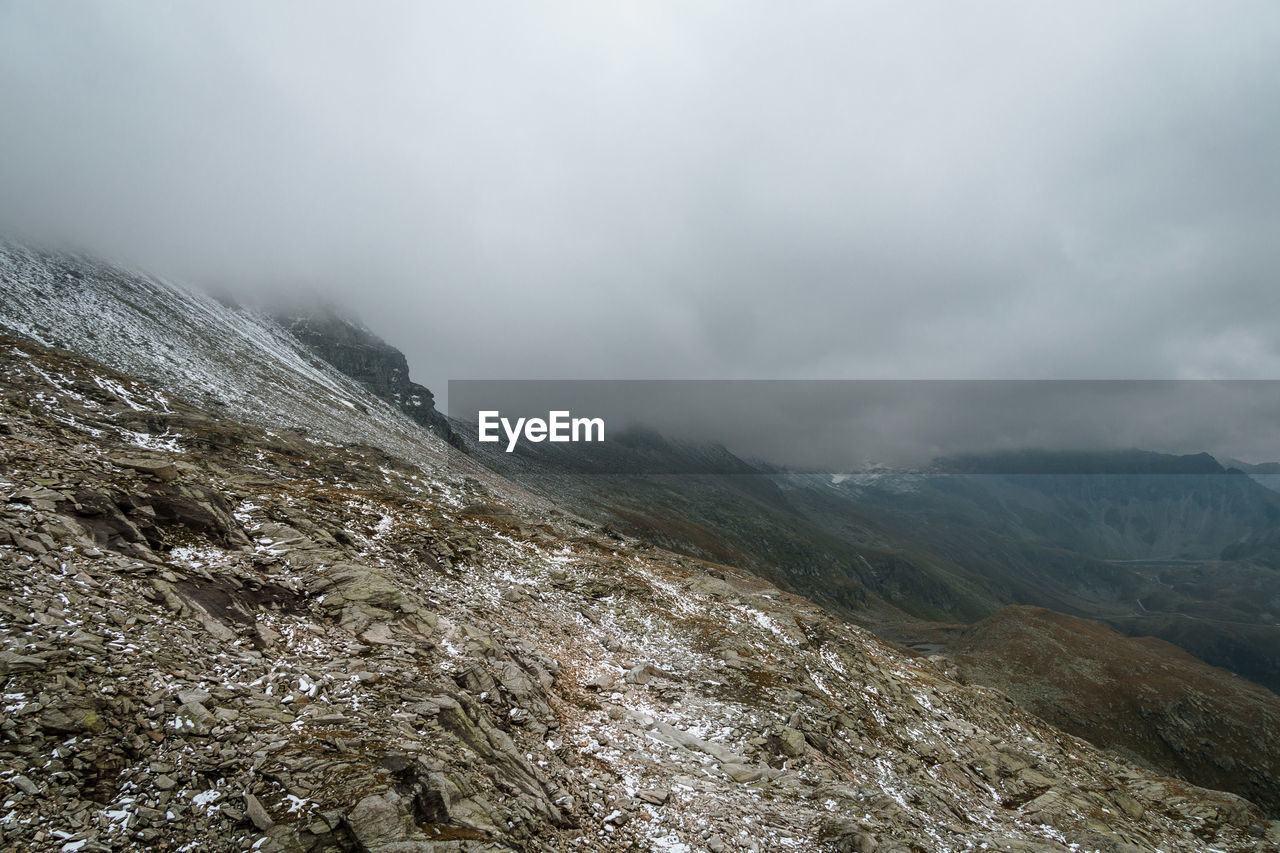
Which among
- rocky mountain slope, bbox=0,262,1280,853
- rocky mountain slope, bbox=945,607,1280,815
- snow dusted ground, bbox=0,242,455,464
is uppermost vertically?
snow dusted ground, bbox=0,242,455,464

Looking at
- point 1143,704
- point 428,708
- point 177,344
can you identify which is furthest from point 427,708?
point 1143,704

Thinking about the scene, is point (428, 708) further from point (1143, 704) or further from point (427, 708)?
point (1143, 704)

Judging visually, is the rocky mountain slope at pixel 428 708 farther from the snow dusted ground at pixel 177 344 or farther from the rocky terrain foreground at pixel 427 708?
the snow dusted ground at pixel 177 344

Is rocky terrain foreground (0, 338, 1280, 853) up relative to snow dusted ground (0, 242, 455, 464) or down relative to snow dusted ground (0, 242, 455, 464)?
down

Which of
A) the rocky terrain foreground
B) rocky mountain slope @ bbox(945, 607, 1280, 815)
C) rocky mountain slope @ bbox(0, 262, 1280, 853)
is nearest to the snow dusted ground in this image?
rocky mountain slope @ bbox(0, 262, 1280, 853)

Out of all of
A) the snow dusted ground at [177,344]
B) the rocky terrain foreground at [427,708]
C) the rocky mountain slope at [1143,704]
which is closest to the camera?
the rocky terrain foreground at [427,708]

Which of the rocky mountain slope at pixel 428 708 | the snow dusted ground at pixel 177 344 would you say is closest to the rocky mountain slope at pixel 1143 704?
the rocky mountain slope at pixel 428 708

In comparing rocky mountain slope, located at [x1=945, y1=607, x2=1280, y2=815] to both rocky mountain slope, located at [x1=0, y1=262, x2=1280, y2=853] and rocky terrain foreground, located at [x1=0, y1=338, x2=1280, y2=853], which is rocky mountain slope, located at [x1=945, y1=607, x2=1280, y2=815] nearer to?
rocky mountain slope, located at [x1=0, y1=262, x2=1280, y2=853]
